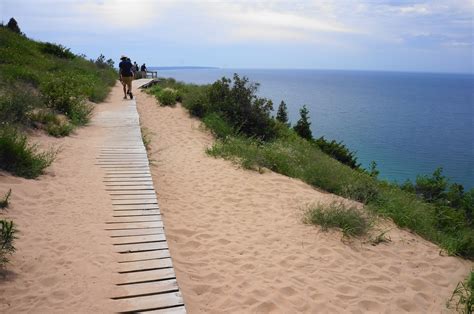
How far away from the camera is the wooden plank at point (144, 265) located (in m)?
3.85

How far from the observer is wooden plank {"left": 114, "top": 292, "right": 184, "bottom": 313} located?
10.7ft

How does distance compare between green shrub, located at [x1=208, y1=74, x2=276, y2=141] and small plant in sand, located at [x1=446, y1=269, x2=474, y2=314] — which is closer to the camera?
small plant in sand, located at [x1=446, y1=269, x2=474, y2=314]

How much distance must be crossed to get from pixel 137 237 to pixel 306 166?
638cm

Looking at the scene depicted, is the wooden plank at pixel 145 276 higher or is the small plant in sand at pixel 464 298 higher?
the wooden plank at pixel 145 276

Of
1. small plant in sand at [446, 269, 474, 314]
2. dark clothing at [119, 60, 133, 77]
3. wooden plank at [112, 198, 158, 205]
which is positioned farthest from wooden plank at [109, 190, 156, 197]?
dark clothing at [119, 60, 133, 77]

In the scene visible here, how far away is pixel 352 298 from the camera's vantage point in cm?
441

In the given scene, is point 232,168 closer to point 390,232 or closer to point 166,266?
point 390,232

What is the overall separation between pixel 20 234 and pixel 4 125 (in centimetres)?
407

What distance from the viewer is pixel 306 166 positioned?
9992 millimetres

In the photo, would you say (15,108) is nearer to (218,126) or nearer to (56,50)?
(218,126)

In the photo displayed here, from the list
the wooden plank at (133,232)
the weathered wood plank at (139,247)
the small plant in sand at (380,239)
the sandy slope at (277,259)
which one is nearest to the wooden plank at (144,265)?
the weathered wood plank at (139,247)

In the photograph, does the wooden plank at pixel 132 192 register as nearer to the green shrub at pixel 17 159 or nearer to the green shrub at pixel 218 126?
the green shrub at pixel 17 159

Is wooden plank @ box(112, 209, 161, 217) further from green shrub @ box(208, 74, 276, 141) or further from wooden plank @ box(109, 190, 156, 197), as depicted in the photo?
green shrub @ box(208, 74, 276, 141)

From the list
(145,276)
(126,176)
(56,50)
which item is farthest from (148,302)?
(56,50)
